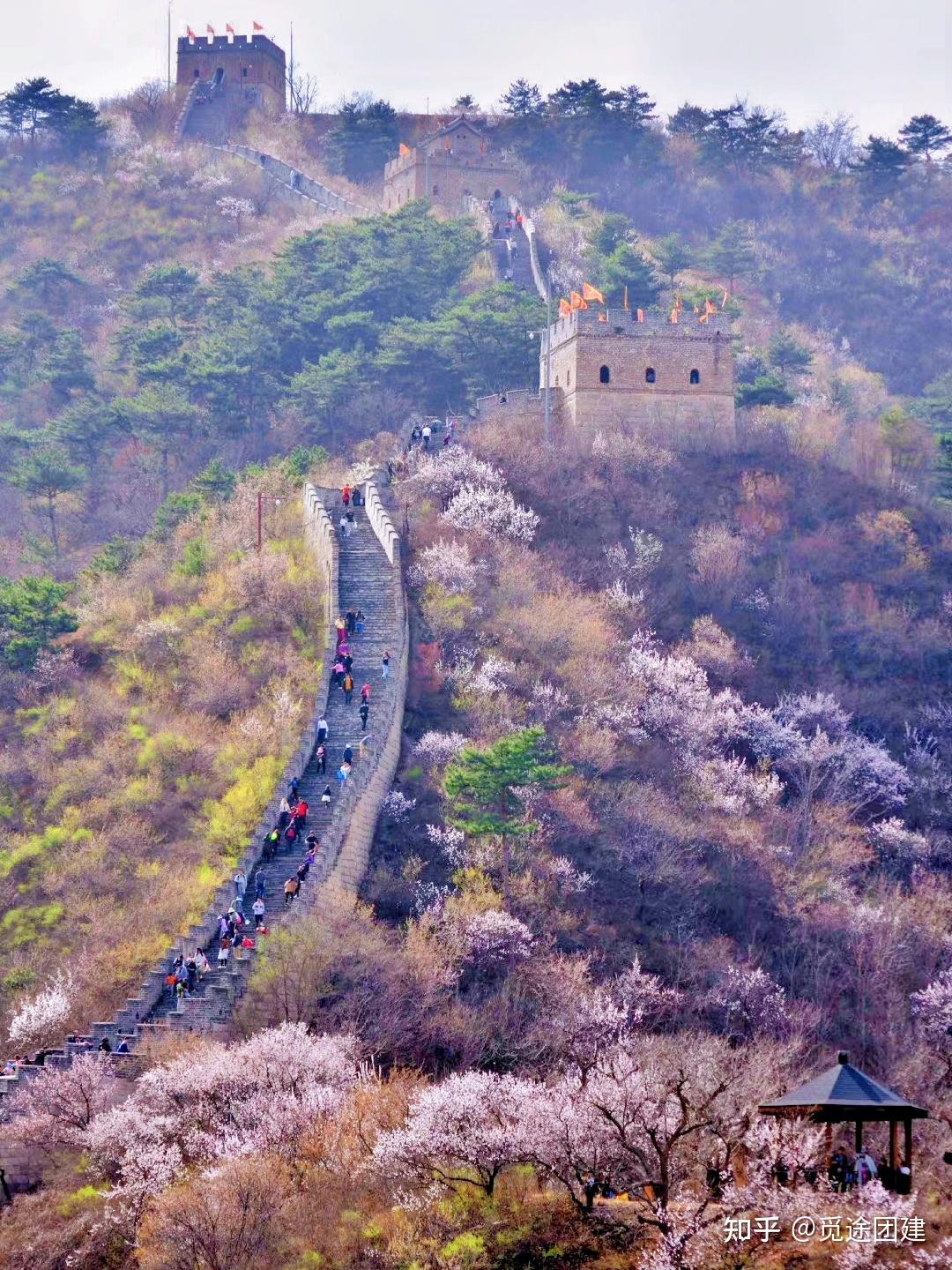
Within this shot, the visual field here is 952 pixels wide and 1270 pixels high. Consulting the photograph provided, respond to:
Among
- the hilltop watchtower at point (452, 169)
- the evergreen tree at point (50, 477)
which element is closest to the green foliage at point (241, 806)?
the evergreen tree at point (50, 477)

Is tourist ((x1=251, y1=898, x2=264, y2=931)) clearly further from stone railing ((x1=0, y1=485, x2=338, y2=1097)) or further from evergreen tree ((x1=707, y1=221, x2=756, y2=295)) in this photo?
evergreen tree ((x1=707, y1=221, x2=756, y2=295))

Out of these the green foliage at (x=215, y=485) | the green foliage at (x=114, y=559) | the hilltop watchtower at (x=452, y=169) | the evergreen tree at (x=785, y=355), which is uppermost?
the hilltop watchtower at (x=452, y=169)

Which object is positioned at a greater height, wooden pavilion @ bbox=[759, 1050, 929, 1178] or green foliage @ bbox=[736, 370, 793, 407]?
green foliage @ bbox=[736, 370, 793, 407]

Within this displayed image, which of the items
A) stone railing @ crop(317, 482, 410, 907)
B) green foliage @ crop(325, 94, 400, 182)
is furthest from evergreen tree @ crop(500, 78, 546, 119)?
stone railing @ crop(317, 482, 410, 907)

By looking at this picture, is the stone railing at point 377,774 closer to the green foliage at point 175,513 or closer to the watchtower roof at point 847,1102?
the green foliage at point 175,513

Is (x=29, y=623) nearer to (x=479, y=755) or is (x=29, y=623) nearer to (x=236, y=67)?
(x=479, y=755)

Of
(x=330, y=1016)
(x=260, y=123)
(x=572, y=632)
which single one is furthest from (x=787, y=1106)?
(x=260, y=123)

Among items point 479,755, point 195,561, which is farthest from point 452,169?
point 479,755
